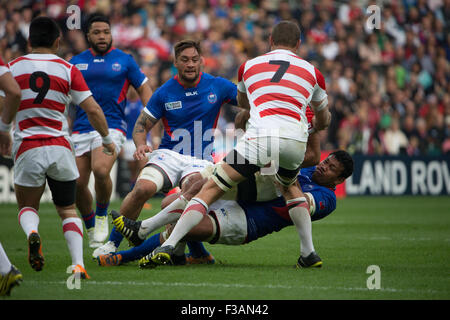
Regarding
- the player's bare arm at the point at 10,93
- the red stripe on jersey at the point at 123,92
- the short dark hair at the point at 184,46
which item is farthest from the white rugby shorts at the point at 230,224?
the red stripe on jersey at the point at 123,92

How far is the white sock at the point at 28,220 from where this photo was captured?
589 centimetres

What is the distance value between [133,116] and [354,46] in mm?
9170

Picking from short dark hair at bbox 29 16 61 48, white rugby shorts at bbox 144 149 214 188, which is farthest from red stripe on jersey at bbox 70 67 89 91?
white rugby shorts at bbox 144 149 214 188

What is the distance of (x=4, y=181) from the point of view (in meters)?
16.1

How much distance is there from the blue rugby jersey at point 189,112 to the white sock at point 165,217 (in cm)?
106

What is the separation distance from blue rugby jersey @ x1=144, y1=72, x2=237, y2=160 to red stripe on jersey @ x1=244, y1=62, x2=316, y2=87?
4.60 feet

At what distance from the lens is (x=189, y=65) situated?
7.80m

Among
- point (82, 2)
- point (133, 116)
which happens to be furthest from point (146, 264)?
point (82, 2)

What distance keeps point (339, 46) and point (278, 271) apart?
16230 mm

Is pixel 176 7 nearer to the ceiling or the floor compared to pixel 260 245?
nearer to the ceiling

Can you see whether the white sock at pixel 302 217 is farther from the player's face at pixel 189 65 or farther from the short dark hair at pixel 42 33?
the short dark hair at pixel 42 33

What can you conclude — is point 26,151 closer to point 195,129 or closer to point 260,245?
point 195,129
